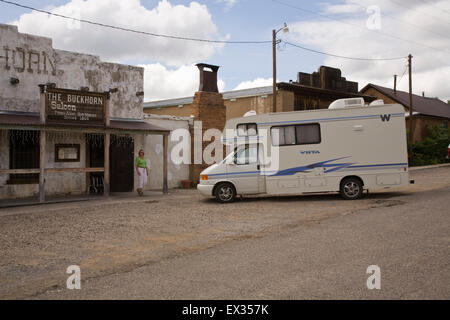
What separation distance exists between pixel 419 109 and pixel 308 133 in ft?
Result: 103

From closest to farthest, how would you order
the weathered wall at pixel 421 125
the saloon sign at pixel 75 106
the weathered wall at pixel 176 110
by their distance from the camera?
the saloon sign at pixel 75 106
the weathered wall at pixel 176 110
the weathered wall at pixel 421 125

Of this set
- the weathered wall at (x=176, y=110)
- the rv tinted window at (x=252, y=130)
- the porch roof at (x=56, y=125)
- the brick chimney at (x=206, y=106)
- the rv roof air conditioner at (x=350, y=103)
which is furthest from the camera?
the weathered wall at (x=176, y=110)

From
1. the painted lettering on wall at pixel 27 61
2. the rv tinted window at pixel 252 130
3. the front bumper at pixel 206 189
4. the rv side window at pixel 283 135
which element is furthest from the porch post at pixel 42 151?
the rv side window at pixel 283 135

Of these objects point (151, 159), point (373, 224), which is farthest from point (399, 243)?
point (151, 159)

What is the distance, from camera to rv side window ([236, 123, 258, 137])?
47.3 feet

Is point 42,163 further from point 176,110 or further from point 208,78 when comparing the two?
point 176,110

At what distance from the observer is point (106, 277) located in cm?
579

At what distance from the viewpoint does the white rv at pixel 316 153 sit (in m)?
13.9

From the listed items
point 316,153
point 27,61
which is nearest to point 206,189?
point 316,153

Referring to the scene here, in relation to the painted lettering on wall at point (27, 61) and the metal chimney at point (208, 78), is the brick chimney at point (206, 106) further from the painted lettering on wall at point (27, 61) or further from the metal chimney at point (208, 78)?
the painted lettering on wall at point (27, 61)

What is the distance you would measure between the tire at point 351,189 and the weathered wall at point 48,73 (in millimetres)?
9448

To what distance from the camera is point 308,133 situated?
14289 millimetres

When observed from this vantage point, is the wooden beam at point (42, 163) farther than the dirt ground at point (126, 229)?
Yes
